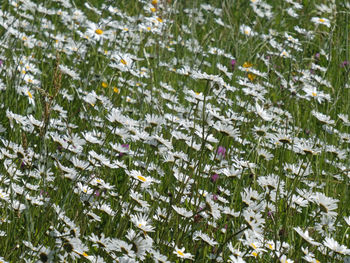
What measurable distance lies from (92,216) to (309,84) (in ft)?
7.98

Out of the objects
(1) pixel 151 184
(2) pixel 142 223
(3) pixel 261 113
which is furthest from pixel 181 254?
(3) pixel 261 113

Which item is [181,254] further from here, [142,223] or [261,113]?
[261,113]

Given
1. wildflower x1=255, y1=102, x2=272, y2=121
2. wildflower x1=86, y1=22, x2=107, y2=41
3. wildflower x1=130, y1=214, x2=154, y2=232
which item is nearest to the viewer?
wildflower x1=130, y1=214, x2=154, y2=232

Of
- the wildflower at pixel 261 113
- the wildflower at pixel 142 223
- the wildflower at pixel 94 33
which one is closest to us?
the wildflower at pixel 142 223

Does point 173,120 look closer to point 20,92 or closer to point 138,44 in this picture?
point 20,92

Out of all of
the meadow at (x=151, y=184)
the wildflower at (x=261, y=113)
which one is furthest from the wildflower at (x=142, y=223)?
the wildflower at (x=261, y=113)

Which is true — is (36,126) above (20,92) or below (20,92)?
below

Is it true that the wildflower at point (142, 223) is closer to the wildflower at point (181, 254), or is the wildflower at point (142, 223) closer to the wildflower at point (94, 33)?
the wildflower at point (181, 254)

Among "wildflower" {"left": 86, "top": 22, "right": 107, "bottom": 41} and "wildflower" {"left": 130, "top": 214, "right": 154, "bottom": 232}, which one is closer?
"wildflower" {"left": 130, "top": 214, "right": 154, "bottom": 232}

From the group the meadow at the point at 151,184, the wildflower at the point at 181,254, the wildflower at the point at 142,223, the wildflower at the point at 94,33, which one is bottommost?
the wildflower at the point at 181,254

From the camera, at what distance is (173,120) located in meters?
2.74

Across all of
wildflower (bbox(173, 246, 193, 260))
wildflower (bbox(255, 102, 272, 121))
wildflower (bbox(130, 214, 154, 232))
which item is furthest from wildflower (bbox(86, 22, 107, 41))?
wildflower (bbox(173, 246, 193, 260))

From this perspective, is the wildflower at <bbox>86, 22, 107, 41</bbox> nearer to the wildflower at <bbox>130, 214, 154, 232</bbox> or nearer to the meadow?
the meadow

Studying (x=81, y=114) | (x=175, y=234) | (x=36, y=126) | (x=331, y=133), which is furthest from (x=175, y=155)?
(x=331, y=133)
